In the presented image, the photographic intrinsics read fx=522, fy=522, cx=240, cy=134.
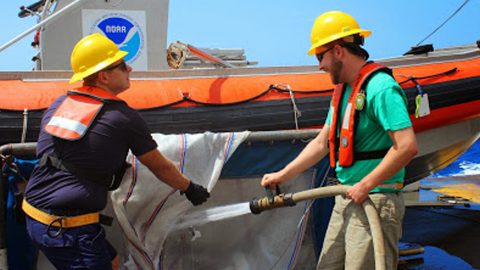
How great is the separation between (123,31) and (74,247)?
2.29m

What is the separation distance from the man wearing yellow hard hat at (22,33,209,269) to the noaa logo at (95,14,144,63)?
1865 millimetres

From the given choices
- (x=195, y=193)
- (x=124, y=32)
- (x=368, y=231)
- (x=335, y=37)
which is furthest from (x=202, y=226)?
(x=124, y=32)

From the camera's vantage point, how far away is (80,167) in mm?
1977

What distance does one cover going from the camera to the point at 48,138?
2072mm

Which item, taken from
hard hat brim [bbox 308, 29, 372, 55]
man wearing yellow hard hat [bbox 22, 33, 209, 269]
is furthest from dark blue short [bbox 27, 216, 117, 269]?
hard hat brim [bbox 308, 29, 372, 55]

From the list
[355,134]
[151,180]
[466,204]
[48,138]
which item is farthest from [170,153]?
[466,204]

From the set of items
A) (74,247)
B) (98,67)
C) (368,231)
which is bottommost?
(74,247)

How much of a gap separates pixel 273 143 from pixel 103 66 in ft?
3.59

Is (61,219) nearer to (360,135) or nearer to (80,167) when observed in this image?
(80,167)

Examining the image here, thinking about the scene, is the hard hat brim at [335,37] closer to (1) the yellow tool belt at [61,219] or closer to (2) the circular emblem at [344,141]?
(2) the circular emblem at [344,141]

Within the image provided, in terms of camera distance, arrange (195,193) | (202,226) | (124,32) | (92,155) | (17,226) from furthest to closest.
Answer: (124,32), (202,226), (17,226), (195,193), (92,155)

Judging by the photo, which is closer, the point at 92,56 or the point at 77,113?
the point at 77,113

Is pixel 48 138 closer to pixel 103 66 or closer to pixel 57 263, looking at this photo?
pixel 103 66

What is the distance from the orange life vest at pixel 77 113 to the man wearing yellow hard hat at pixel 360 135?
901 mm
